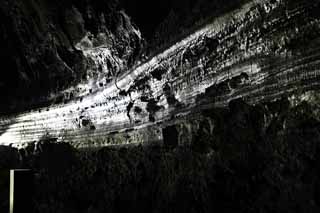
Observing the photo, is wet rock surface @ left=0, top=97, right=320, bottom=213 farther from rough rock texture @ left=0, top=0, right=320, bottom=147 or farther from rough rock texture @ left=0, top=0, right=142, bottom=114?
rough rock texture @ left=0, top=0, right=142, bottom=114

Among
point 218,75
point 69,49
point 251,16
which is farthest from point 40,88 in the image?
point 251,16

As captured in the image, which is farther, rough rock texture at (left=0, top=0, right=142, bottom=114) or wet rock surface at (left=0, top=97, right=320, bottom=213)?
rough rock texture at (left=0, top=0, right=142, bottom=114)

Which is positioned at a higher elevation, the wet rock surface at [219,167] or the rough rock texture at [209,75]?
the rough rock texture at [209,75]

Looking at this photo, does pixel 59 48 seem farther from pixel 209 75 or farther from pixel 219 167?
pixel 219 167

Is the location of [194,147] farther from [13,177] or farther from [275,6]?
[13,177]

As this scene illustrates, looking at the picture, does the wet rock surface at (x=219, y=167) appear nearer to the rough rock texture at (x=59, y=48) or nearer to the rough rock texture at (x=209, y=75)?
the rough rock texture at (x=209, y=75)

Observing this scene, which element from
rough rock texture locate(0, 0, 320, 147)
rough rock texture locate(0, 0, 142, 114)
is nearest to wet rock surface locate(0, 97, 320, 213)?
rough rock texture locate(0, 0, 320, 147)

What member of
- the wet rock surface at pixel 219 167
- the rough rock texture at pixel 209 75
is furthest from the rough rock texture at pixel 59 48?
the wet rock surface at pixel 219 167

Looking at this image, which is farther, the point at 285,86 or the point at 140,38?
the point at 140,38
